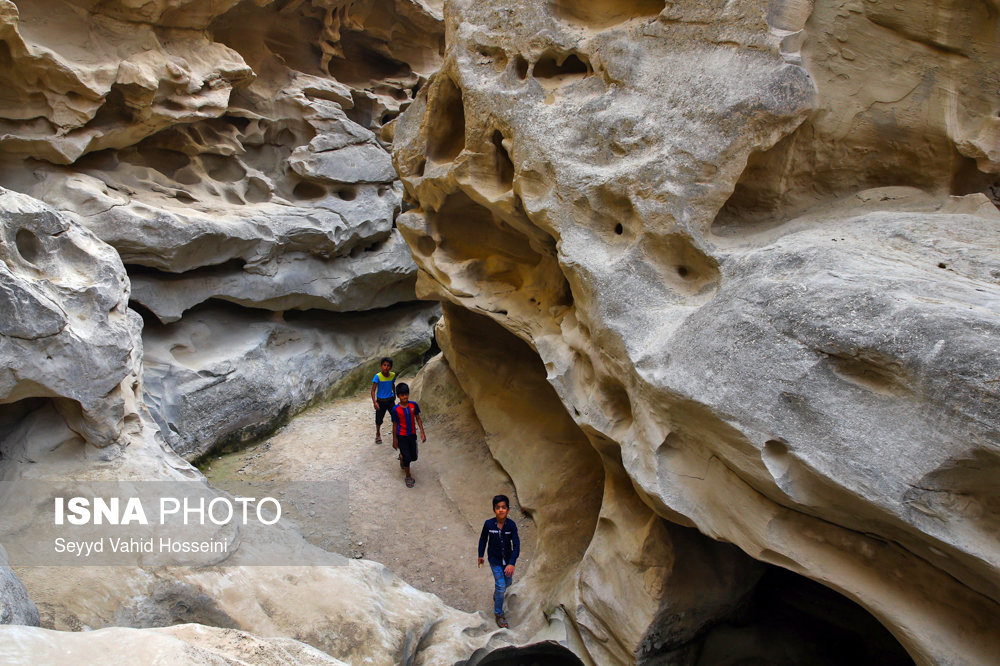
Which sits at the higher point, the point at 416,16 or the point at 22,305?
the point at 416,16

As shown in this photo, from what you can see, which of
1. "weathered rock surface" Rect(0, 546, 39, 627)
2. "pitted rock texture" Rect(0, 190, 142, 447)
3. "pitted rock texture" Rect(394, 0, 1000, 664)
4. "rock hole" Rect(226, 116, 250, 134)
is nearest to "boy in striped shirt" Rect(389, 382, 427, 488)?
"pitted rock texture" Rect(394, 0, 1000, 664)

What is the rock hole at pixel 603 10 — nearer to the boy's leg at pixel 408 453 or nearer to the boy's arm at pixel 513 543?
the boy's arm at pixel 513 543

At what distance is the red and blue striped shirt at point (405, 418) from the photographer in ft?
21.0

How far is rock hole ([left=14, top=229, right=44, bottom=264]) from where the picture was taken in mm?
4664

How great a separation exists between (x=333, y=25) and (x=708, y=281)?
356 inches

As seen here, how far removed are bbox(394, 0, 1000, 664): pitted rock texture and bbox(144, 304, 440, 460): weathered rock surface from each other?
13.7ft

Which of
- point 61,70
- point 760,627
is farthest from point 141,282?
point 760,627

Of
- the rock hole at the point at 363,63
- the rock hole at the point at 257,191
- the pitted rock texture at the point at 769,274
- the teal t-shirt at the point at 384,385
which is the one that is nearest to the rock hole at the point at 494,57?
the pitted rock texture at the point at 769,274

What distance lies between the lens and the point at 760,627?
14.8 ft

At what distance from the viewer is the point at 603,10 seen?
4.52 m

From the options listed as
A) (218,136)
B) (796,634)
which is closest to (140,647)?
(796,634)

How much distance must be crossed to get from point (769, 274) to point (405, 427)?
167 inches

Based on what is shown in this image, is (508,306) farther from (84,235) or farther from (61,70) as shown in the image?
(61,70)

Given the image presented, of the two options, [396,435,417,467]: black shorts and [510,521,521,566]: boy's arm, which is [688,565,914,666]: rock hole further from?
[396,435,417,467]: black shorts
